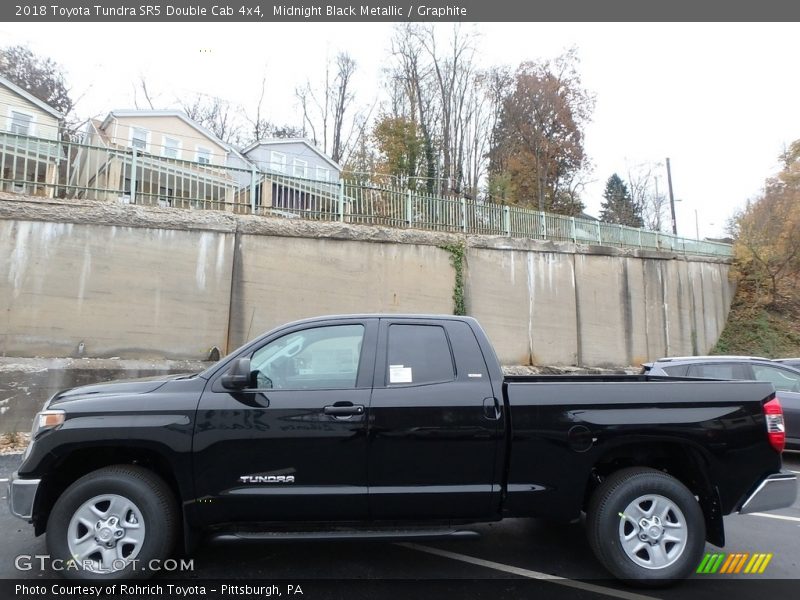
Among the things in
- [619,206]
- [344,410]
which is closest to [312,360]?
[344,410]

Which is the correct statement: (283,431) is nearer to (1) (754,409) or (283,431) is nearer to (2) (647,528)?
(2) (647,528)

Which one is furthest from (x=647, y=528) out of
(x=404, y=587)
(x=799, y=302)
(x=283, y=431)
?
(x=799, y=302)

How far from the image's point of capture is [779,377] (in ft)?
25.5

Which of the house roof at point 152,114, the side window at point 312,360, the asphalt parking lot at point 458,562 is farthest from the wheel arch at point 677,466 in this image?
the house roof at point 152,114

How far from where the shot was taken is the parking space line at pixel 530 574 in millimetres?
3332

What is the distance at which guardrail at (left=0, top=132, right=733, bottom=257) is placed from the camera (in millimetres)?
9898

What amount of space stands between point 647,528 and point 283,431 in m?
2.67

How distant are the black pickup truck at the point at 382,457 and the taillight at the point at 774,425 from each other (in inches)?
0.6

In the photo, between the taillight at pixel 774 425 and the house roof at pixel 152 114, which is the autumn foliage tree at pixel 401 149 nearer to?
the house roof at pixel 152 114

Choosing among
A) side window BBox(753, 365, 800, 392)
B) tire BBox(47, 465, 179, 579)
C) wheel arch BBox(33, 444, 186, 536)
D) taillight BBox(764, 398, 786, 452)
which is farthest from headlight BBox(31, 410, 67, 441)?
side window BBox(753, 365, 800, 392)

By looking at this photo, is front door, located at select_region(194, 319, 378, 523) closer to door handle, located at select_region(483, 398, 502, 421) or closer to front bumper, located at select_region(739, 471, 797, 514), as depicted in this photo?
door handle, located at select_region(483, 398, 502, 421)

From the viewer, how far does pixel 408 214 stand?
43.1ft

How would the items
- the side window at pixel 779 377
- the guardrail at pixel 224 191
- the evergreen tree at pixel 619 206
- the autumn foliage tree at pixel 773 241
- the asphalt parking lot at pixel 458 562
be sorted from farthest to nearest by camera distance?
the evergreen tree at pixel 619 206 → the autumn foliage tree at pixel 773 241 → the guardrail at pixel 224 191 → the side window at pixel 779 377 → the asphalt parking lot at pixel 458 562

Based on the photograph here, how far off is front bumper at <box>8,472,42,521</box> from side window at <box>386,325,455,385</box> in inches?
98.5
